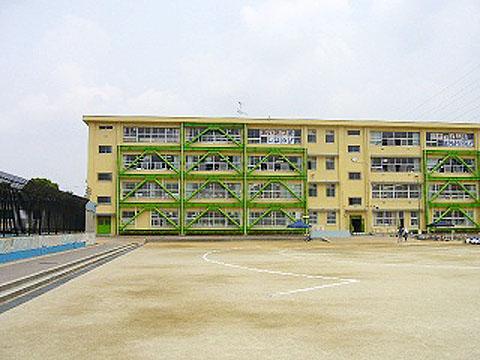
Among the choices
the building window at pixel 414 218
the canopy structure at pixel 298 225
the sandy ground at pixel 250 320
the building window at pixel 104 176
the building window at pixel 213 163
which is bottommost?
the sandy ground at pixel 250 320

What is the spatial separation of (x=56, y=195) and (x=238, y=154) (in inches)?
1337

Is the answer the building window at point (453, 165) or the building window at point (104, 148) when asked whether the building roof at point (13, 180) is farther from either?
the building window at point (453, 165)

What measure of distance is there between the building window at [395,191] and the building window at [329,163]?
17.7ft

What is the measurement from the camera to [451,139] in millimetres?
63656

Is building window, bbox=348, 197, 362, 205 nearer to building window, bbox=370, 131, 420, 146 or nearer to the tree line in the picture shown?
building window, bbox=370, 131, 420, 146

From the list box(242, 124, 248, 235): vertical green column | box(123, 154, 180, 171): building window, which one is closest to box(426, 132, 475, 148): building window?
box(242, 124, 248, 235): vertical green column

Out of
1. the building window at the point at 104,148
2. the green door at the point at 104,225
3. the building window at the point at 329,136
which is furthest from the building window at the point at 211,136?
the green door at the point at 104,225

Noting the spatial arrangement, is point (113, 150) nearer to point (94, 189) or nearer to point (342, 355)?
point (94, 189)

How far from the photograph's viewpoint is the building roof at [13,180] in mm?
19386

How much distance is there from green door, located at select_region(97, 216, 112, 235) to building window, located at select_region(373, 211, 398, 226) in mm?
30610

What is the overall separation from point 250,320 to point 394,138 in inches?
2264

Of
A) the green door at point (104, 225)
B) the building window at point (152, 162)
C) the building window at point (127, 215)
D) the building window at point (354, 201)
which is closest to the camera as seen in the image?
the building window at point (127, 215)

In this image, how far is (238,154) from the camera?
5941 centimetres

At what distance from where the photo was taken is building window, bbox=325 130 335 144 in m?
61.3
